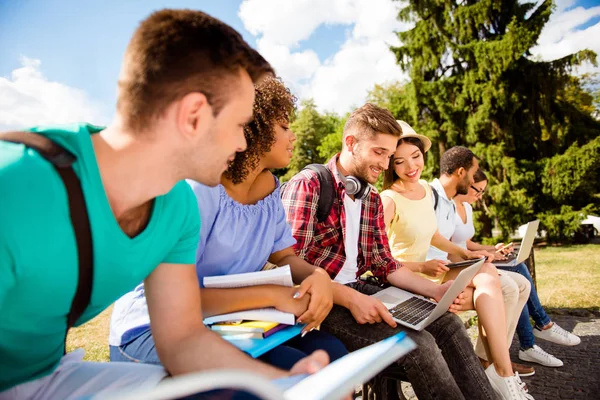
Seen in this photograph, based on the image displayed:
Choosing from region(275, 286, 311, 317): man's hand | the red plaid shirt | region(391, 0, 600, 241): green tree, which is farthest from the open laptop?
region(391, 0, 600, 241): green tree

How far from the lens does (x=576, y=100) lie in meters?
20.7

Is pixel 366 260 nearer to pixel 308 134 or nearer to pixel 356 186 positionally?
pixel 356 186

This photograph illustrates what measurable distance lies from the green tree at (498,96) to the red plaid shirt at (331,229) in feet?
48.7

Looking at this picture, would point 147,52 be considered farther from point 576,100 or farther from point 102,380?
point 576,100

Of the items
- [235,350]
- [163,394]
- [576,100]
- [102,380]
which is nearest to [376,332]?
[235,350]

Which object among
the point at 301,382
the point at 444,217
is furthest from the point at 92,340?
the point at 301,382

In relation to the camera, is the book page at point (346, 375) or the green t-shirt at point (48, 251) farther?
the green t-shirt at point (48, 251)

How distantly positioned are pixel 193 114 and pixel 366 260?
2056 mm

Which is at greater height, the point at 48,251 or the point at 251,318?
the point at 48,251

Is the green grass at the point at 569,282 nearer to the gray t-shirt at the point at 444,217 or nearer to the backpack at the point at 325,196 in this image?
the gray t-shirt at the point at 444,217

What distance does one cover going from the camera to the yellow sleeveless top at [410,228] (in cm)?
361

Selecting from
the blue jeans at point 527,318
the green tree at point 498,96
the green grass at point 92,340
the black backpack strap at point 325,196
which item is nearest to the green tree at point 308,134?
the green tree at point 498,96

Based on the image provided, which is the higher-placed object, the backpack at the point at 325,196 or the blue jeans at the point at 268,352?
the backpack at the point at 325,196

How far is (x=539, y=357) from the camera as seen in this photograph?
3.78 metres
